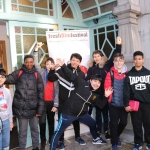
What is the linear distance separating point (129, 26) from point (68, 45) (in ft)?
4.27

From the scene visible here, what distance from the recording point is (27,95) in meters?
3.54

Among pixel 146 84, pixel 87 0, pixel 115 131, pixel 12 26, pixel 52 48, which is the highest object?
pixel 87 0

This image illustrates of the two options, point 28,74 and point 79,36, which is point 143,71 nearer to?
point 79,36

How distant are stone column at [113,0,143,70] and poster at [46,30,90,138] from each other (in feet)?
2.61

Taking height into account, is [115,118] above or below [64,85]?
below

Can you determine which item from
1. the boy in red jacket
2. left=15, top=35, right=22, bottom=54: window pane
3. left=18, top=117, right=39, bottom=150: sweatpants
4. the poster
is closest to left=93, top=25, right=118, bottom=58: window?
the poster

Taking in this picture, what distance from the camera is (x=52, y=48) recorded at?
14.2ft

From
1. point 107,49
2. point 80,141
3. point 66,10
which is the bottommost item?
point 80,141

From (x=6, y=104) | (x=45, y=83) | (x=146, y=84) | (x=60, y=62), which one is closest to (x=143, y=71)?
(x=146, y=84)

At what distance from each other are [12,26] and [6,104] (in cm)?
166

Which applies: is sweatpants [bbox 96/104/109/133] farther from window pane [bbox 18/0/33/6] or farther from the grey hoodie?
window pane [bbox 18/0/33/6]

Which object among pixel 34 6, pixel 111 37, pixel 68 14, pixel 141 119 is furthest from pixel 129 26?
pixel 34 6

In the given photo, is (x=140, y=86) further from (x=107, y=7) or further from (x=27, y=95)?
(x=107, y=7)

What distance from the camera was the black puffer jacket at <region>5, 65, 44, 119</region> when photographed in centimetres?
351
